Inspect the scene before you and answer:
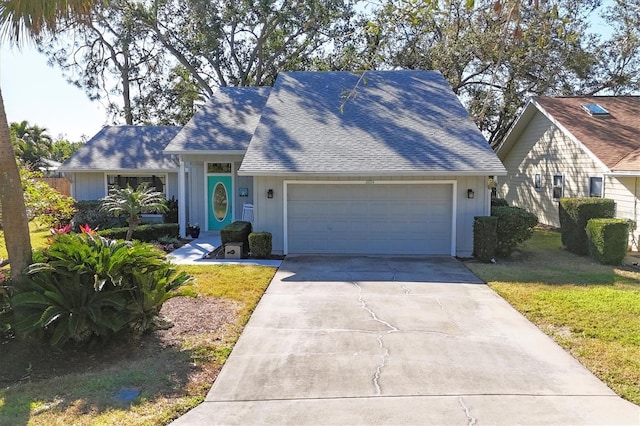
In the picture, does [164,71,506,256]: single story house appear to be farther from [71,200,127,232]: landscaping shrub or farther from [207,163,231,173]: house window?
[71,200,127,232]: landscaping shrub

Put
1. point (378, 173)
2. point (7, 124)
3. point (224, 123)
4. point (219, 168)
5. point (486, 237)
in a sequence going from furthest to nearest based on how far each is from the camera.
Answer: point (224, 123) < point (219, 168) < point (378, 173) < point (486, 237) < point (7, 124)

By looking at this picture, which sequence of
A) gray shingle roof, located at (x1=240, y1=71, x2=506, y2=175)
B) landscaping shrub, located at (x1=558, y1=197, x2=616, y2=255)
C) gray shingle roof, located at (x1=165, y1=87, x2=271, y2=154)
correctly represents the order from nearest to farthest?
1. gray shingle roof, located at (x1=240, y1=71, x2=506, y2=175)
2. landscaping shrub, located at (x1=558, y1=197, x2=616, y2=255)
3. gray shingle roof, located at (x1=165, y1=87, x2=271, y2=154)

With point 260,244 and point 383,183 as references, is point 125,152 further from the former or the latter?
point 383,183

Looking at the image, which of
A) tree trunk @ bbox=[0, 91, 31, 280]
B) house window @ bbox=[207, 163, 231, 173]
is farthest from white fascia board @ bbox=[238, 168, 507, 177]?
tree trunk @ bbox=[0, 91, 31, 280]

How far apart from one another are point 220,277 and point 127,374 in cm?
473

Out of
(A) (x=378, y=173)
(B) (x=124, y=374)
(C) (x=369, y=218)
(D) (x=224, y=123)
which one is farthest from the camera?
(D) (x=224, y=123)

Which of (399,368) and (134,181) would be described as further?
(134,181)

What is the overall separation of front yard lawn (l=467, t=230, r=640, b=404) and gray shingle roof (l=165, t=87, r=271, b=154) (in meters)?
8.44

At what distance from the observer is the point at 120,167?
18016mm

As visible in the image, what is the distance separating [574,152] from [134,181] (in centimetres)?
1595

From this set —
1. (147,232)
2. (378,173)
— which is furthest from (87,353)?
(147,232)

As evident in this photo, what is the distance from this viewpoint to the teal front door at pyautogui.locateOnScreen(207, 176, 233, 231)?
1606cm

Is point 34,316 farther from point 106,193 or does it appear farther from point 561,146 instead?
point 561,146

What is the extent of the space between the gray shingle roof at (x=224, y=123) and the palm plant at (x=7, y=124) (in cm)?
872
